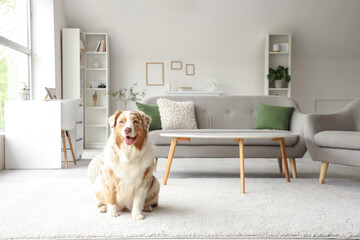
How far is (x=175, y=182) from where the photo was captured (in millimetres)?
3510

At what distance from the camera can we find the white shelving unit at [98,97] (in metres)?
6.97

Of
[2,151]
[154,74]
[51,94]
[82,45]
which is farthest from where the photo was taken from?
[154,74]

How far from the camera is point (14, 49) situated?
514 centimetres

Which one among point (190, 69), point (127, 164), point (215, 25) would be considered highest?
point (215, 25)

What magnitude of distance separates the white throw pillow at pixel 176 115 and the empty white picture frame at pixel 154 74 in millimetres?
3008

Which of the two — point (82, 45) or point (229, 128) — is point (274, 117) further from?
point (82, 45)

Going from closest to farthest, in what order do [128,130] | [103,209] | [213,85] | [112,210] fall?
[128,130] < [112,210] < [103,209] < [213,85]

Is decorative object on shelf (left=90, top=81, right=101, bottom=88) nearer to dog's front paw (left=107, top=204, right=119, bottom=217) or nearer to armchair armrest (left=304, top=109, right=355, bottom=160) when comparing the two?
armchair armrest (left=304, top=109, right=355, bottom=160)

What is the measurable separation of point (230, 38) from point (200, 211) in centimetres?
505

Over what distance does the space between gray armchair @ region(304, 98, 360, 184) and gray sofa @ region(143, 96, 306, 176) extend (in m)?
0.24

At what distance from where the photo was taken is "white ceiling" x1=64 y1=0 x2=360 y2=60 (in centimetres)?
664

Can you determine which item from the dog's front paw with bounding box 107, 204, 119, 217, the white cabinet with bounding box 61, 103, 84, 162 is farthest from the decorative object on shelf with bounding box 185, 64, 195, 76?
the dog's front paw with bounding box 107, 204, 119, 217

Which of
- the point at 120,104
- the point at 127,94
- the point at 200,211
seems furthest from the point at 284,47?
the point at 200,211

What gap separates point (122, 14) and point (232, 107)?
3.18 meters
